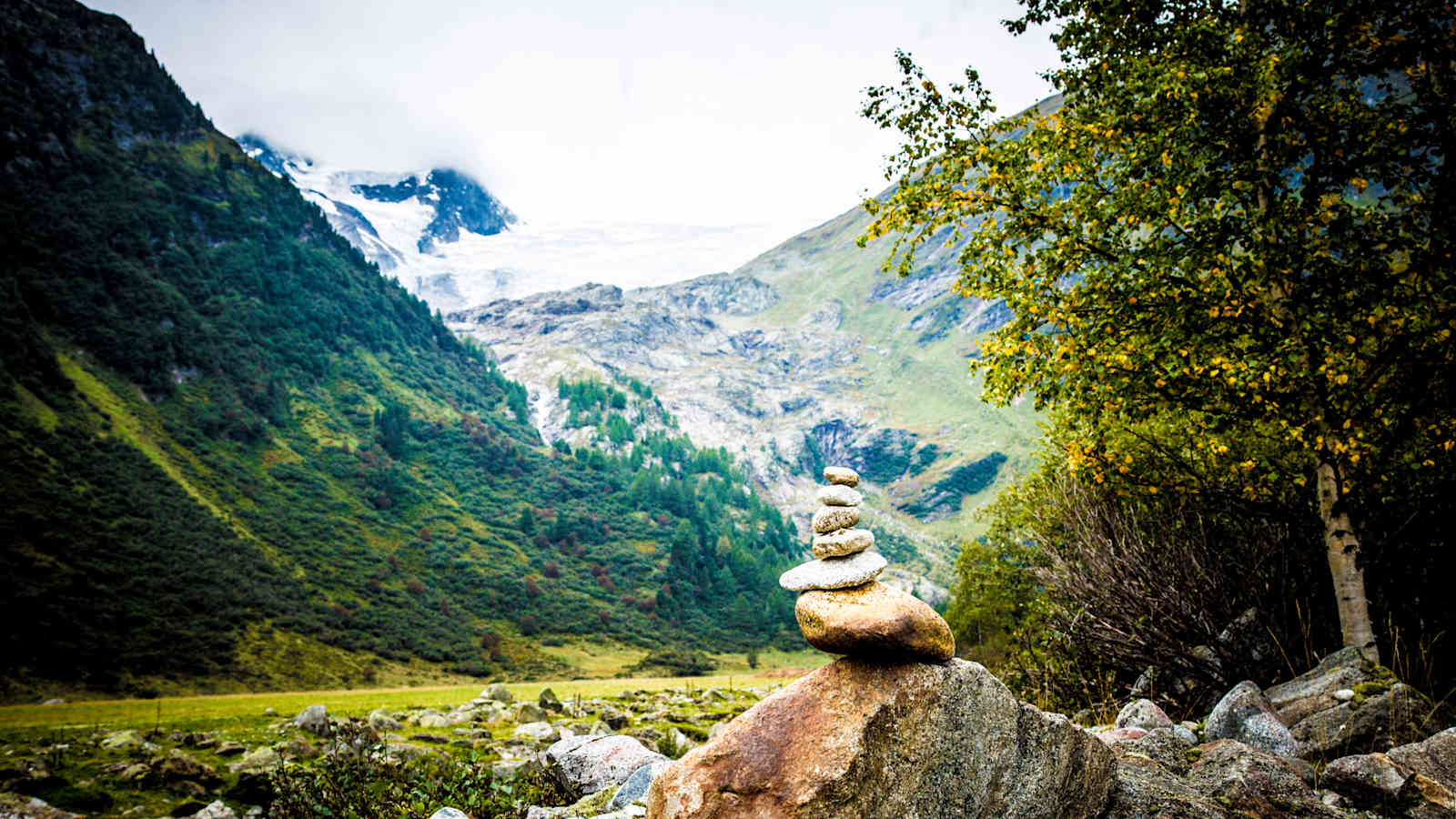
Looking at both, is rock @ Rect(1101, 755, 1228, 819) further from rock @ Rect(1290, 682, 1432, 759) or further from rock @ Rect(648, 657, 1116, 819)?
rock @ Rect(1290, 682, 1432, 759)

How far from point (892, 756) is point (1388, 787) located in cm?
480

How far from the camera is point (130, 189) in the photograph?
607 feet

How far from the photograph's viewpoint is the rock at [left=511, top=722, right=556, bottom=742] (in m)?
21.0

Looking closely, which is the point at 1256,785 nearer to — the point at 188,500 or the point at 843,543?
the point at 843,543

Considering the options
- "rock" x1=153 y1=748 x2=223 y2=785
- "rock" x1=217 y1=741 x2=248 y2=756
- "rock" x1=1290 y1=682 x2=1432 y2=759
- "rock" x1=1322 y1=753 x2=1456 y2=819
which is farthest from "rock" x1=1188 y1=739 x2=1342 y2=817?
"rock" x1=217 y1=741 x2=248 y2=756

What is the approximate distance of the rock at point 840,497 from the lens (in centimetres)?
747

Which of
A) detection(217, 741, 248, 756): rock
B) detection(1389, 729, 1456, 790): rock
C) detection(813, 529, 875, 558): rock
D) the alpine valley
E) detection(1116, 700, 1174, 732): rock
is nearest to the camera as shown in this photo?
detection(1389, 729, 1456, 790): rock

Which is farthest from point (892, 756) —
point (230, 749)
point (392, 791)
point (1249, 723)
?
point (230, 749)

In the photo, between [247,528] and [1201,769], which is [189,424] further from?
[1201,769]

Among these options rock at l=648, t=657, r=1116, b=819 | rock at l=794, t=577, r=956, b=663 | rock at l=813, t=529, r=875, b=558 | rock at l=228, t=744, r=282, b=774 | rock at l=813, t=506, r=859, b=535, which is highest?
rock at l=813, t=506, r=859, b=535

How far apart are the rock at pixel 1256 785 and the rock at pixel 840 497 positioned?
4.31 meters

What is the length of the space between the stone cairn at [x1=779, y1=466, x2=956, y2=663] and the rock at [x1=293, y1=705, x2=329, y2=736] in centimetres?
2098

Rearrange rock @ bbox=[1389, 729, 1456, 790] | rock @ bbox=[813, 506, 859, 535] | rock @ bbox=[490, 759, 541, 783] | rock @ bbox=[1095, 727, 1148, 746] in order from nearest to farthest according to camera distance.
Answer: rock @ bbox=[1389, 729, 1456, 790]
rock @ bbox=[813, 506, 859, 535]
rock @ bbox=[1095, 727, 1148, 746]
rock @ bbox=[490, 759, 541, 783]

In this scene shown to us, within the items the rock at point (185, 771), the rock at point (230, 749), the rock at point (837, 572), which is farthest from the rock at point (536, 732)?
the rock at point (837, 572)
